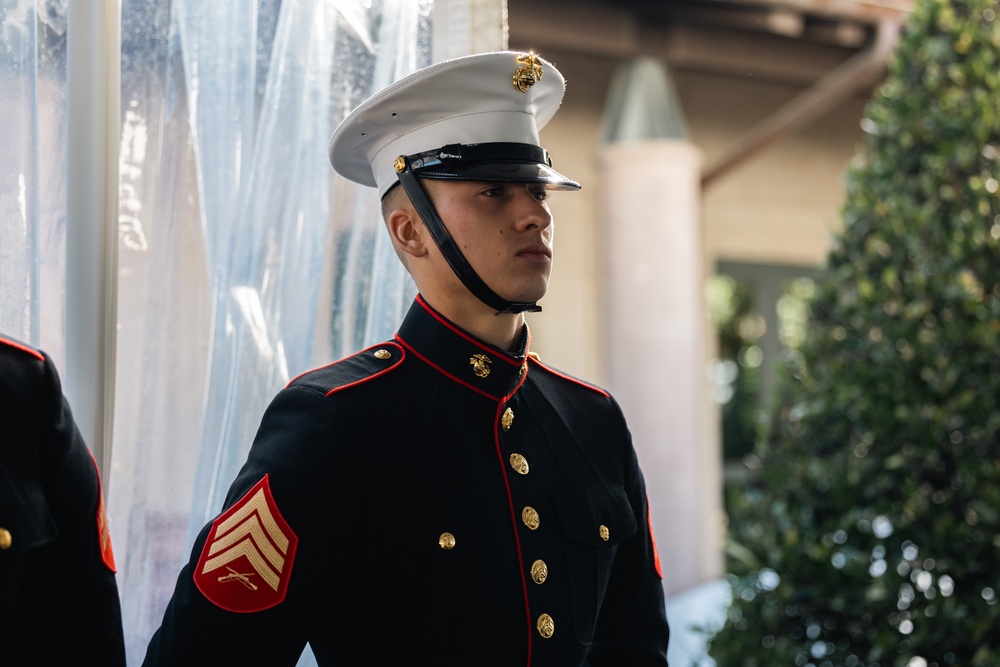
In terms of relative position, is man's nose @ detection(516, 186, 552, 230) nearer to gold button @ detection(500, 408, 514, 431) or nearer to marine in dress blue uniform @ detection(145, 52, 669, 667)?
marine in dress blue uniform @ detection(145, 52, 669, 667)

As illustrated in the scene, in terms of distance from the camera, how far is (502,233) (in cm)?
158

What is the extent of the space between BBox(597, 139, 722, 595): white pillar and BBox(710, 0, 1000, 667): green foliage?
2.14 metres

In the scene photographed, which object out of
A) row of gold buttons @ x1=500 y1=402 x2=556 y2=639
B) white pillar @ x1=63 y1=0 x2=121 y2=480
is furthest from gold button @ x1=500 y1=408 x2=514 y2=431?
white pillar @ x1=63 y1=0 x2=121 y2=480

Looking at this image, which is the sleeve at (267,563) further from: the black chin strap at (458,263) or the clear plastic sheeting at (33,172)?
the clear plastic sheeting at (33,172)

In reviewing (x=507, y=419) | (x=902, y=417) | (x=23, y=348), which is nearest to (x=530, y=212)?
(x=507, y=419)

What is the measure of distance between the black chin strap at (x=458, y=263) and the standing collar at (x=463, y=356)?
0.22ft

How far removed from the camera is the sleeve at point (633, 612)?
5.78 ft

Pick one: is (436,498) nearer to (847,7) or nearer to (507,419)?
(507,419)

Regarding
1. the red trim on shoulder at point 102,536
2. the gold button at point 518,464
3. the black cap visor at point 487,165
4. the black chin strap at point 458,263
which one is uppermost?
the black cap visor at point 487,165

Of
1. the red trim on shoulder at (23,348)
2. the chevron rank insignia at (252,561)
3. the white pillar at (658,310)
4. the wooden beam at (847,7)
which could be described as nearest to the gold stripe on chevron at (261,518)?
the chevron rank insignia at (252,561)

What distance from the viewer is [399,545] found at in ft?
4.95

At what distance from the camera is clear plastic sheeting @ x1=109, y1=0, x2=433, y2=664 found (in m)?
1.83

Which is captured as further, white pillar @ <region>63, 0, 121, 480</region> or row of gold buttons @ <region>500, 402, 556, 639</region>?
white pillar @ <region>63, 0, 121, 480</region>

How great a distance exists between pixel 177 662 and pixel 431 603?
0.32 m
